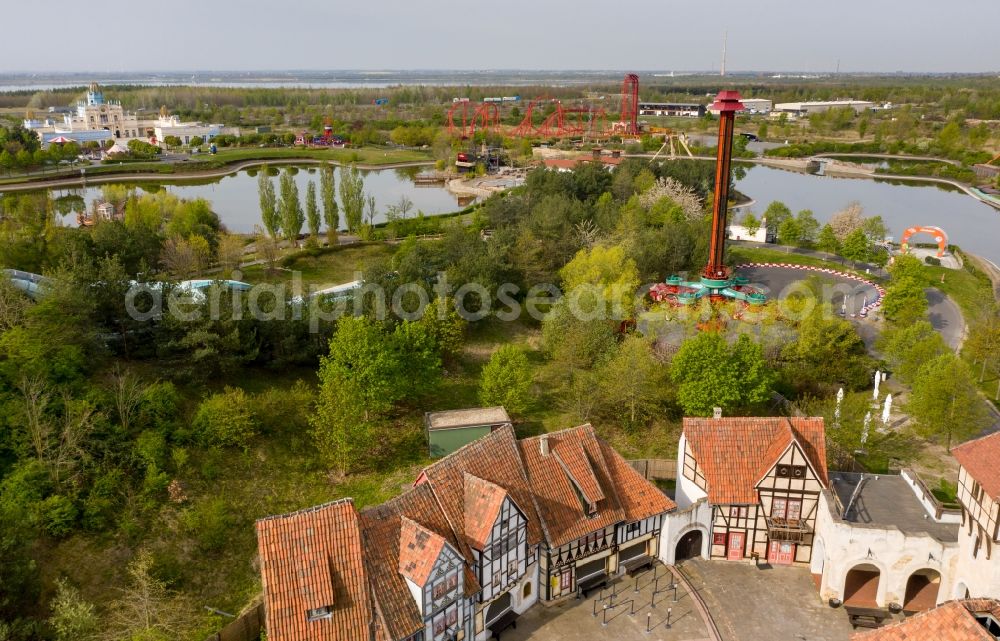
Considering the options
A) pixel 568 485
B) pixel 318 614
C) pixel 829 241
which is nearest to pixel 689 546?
pixel 568 485

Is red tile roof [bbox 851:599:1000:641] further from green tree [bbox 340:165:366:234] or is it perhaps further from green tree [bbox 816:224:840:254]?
green tree [bbox 340:165:366:234]

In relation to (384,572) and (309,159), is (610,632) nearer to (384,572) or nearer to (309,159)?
(384,572)

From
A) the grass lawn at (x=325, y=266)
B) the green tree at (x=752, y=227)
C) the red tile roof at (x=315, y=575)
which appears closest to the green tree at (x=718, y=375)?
the red tile roof at (x=315, y=575)

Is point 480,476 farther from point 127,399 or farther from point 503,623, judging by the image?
point 127,399

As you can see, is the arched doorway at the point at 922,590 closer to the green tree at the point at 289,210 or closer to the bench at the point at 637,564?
the bench at the point at 637,564

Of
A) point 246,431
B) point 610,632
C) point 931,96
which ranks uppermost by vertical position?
point 931,96

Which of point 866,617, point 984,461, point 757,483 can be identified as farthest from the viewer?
point 757,483

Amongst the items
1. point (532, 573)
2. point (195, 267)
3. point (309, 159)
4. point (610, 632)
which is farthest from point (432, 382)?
point (309, 159)
